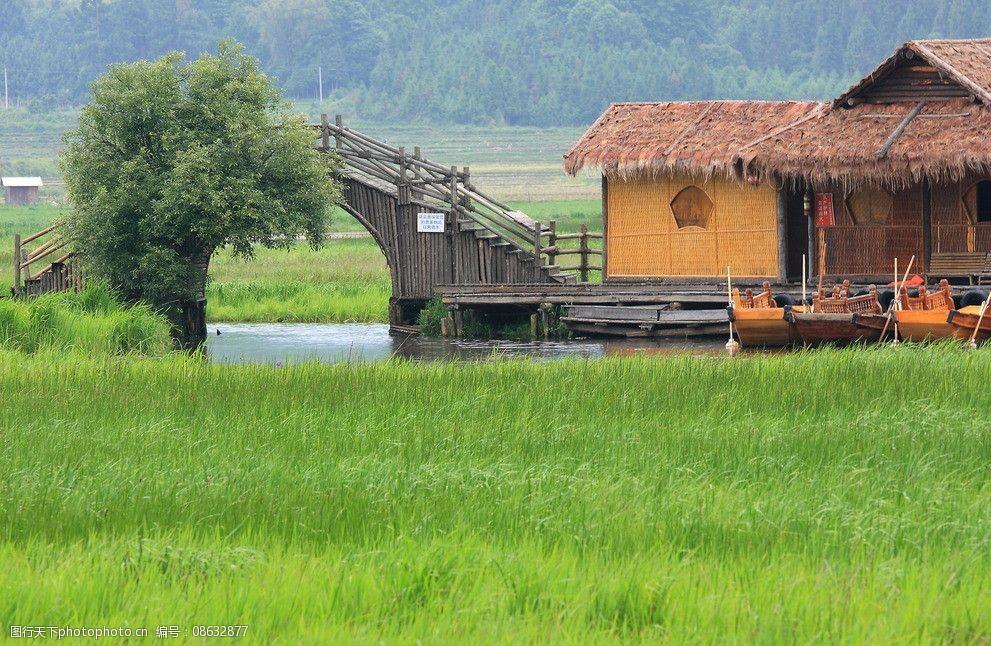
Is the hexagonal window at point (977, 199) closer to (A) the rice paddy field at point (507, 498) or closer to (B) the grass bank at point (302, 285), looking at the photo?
(A) the rice paddy field at point (507, 498)

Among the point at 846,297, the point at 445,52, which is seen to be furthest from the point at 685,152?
the point at 445,52

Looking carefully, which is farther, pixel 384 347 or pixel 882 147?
pixel 384 347

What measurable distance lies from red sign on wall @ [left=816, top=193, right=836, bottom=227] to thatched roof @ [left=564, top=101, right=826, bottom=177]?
128cm

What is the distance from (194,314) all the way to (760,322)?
9890mm

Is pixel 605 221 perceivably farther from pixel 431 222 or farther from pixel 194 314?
pixel 194 314

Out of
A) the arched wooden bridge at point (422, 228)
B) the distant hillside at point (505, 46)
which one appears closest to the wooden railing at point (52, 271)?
the arched wooden bridge at point (422, 228)

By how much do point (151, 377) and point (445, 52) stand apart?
101 metres

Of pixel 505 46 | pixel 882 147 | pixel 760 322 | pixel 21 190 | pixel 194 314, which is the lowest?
pixel 760 322

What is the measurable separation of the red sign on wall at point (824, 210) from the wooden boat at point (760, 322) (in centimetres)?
293

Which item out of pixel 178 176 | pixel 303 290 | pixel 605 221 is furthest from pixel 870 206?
pixel 303 290

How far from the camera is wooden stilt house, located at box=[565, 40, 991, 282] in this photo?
23.8 m

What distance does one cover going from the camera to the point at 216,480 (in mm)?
10391

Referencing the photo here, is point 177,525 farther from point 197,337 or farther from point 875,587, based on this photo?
point 197,337

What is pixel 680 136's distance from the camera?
25.8 metres
